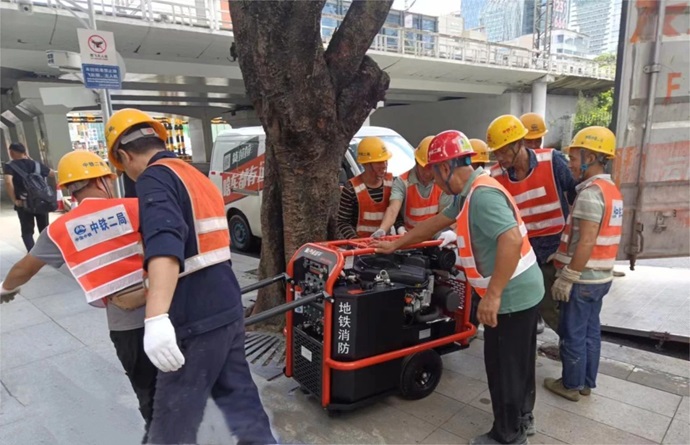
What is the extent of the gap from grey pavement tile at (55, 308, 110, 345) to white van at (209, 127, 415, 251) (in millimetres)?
3012

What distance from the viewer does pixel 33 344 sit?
3857 millimetres

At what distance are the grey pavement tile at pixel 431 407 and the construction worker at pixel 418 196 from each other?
1.32 meters

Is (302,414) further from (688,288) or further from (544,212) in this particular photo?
(688,288)

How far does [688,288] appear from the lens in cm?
475

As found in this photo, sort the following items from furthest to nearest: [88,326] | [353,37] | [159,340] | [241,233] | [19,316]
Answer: [241,233]
[19,316]
[88,326]
[353,37]
[159,340]

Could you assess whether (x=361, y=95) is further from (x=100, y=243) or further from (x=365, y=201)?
(x=100, y=243)

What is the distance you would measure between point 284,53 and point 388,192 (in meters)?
1.45

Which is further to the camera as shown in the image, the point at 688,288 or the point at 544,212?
the point at 688,288

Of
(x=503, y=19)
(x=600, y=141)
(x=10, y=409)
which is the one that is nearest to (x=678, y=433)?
(x=600, y=141)

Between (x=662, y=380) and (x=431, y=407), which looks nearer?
(x=431, y=407)

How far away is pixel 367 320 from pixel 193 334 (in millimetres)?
1050

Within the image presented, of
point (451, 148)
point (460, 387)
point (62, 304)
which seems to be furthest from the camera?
point (62, 304)

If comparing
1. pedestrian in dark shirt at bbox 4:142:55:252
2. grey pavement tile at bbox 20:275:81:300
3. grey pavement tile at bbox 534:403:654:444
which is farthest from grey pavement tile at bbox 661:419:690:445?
pedestrian in dark shirt at bbox 4:142:55:252

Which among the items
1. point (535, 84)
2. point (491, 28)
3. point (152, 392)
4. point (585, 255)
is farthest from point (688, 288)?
point (491, 28)
